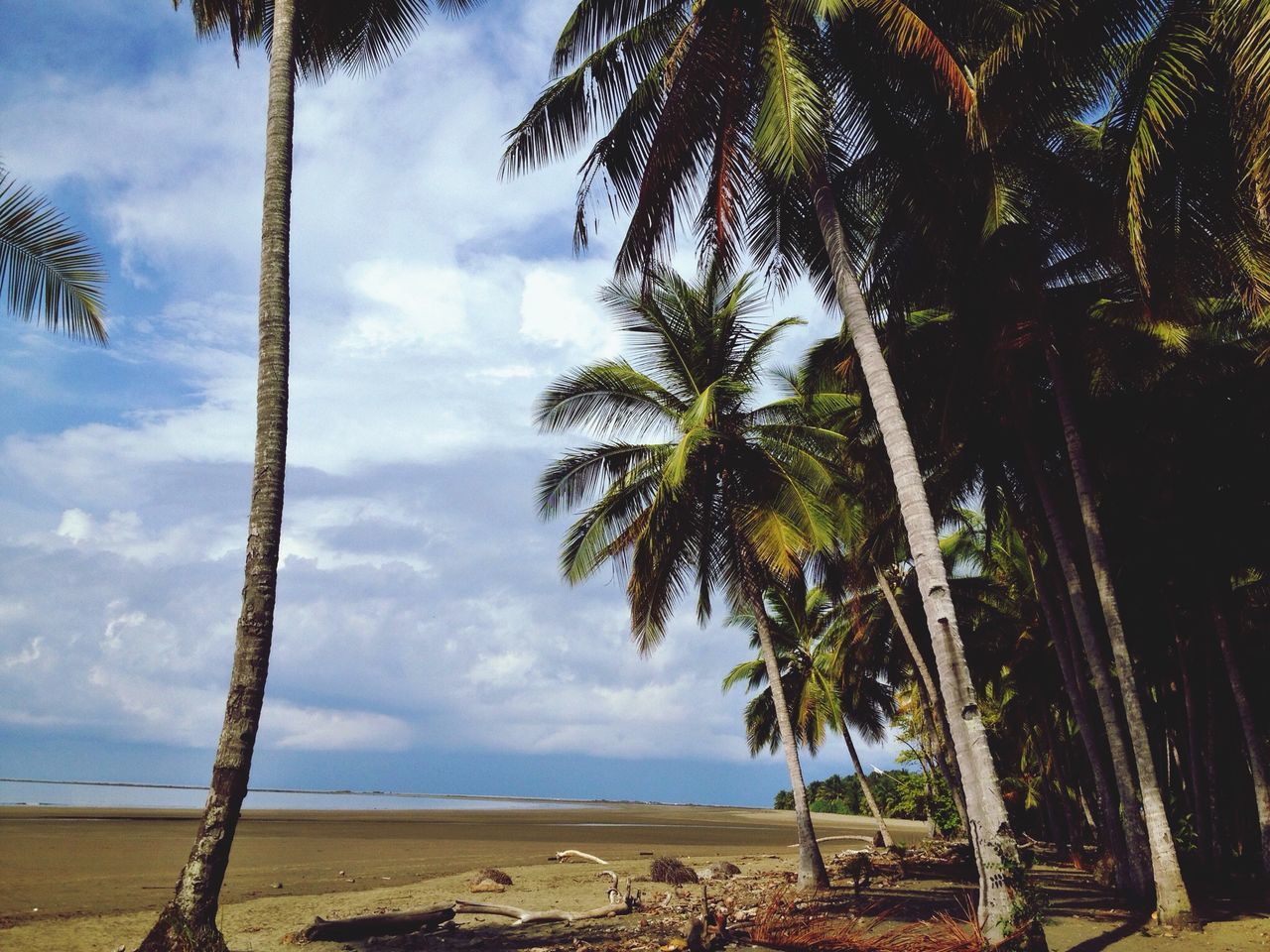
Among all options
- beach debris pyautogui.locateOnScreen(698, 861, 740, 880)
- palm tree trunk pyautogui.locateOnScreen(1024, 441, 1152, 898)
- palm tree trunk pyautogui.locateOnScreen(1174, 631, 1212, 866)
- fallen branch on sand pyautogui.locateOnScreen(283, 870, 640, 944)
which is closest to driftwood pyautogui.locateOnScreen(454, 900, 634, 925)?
fallen branch on sand pyautogui.locateOnScreen(283, 870, 640, 944)

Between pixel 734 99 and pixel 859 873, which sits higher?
pixel 734 99

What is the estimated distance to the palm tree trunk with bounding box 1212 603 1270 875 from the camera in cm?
1390

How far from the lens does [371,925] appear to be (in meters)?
9.56

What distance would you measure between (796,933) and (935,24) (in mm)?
11042

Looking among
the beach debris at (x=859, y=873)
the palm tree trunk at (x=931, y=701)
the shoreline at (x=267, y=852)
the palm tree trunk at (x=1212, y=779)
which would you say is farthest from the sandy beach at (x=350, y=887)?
the palm tree trunk at (x=931, y=701)

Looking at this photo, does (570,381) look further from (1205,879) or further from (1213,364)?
(1205,879)

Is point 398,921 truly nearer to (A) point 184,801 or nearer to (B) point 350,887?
(B) point 350,887

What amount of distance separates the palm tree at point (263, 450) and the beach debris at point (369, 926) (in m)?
1.37

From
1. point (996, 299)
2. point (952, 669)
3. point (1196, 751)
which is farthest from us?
point (1196, 751)

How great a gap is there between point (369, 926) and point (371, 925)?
24 millimetres

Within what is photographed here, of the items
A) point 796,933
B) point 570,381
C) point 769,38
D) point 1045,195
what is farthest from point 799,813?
point 769,38

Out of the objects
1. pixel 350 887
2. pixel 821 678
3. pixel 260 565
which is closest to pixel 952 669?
pixel 260 565

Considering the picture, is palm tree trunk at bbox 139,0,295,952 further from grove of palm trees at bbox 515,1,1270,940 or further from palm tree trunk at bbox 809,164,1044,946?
palm tree trunk at bbox 809,164,1044,946

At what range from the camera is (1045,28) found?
8.43 metres
